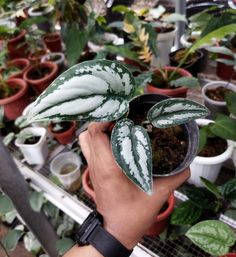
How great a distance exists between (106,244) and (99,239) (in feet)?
0.05

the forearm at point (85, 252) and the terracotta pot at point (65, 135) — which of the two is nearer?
the forearm at point (85, 252)

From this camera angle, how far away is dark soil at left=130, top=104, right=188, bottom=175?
1.62 feet

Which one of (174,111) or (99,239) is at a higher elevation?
(174,111)

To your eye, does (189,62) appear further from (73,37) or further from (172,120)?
(172,120)

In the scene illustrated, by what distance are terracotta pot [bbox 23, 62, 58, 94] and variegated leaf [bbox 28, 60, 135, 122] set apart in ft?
2.90

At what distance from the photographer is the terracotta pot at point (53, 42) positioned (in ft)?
5.06

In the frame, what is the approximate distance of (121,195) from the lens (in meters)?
Result: 0.46

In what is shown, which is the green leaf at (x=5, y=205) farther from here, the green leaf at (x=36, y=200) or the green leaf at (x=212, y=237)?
the green leaf at (x=212, y=237)

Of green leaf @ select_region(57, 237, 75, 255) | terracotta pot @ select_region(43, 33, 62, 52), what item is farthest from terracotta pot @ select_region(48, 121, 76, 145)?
terracotta pot @ select_region(43, 33, 62, 52)

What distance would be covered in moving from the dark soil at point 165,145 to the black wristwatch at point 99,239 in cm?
14

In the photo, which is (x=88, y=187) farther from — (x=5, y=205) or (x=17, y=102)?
(x=17, y=102)

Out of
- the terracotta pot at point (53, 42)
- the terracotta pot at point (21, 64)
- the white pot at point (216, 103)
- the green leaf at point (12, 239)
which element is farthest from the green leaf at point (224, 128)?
the terracotta pot at point (53, 42)

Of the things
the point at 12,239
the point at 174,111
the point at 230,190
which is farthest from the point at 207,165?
the point at 12,239

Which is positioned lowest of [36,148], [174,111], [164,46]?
[36,148]
